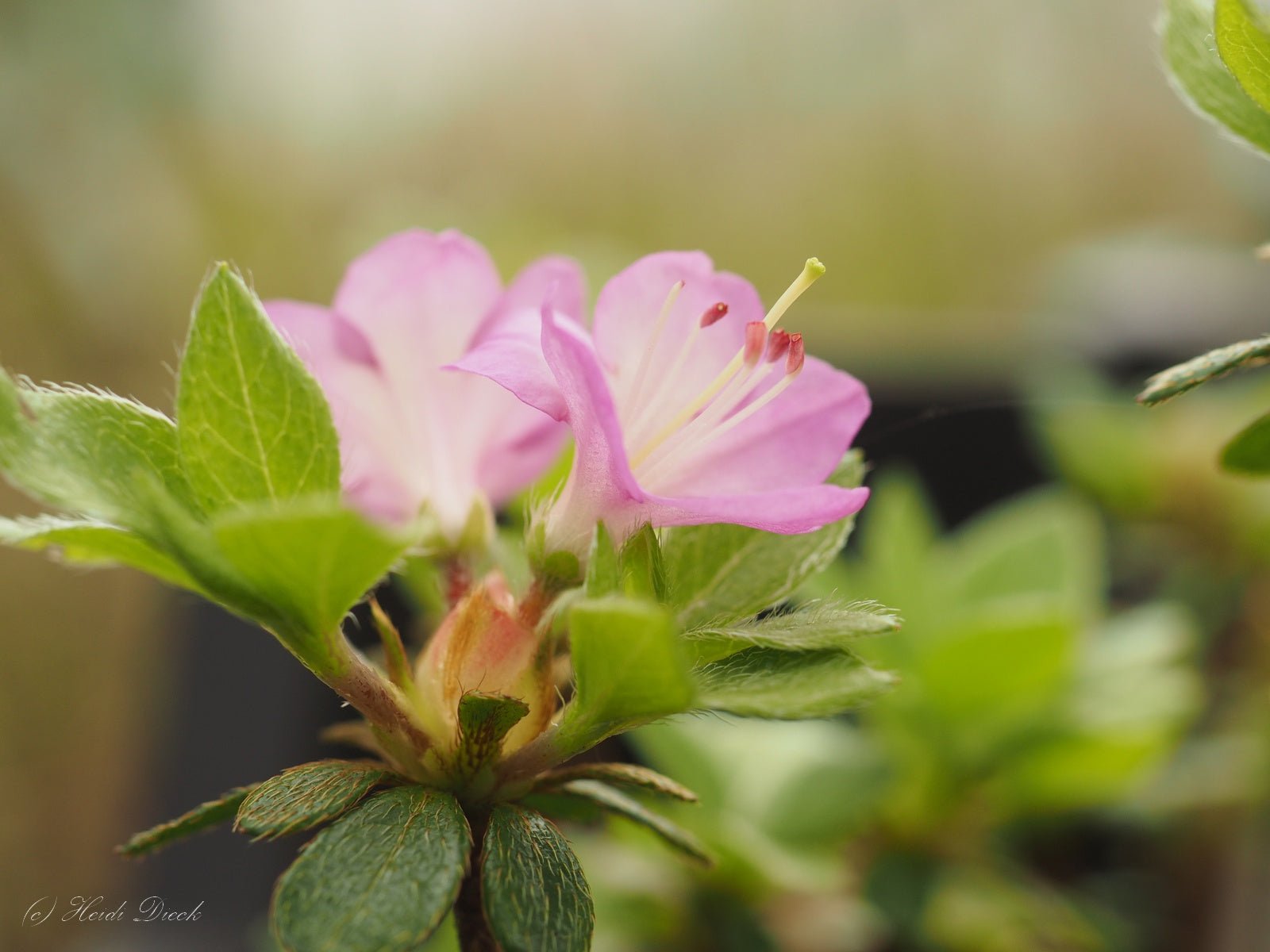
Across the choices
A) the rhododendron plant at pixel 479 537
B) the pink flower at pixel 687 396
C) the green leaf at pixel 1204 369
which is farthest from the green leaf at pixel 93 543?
the green leaf at pixel 1204 369

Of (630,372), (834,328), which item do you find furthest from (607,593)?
(834,328)

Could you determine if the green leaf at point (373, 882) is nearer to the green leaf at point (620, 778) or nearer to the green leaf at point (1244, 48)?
the green leaf at point (620, 778)

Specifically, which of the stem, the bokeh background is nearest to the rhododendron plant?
the stem

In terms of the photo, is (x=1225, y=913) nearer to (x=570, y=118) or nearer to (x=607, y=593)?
(x=607, y=593)

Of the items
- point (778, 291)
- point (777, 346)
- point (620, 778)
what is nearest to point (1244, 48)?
point (777, 346)

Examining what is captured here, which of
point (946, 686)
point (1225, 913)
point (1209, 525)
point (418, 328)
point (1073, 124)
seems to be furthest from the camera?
point (1073, 124)

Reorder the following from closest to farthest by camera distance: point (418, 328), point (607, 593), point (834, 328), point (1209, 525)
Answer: point (607, 593), point (418, 328), point (1209, 525), point (834, 328)

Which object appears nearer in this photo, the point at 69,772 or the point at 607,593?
the point at 607,593
